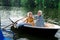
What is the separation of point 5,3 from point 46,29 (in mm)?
51542

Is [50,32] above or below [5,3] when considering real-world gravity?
above

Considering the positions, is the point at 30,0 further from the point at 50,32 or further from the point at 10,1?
the point at 50,32

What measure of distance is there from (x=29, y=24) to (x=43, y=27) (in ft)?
3.28

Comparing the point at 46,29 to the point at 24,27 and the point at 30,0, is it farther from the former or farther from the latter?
the point at 30,0

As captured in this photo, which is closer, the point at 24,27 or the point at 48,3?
the point at 24,27

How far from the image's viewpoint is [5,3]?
6303 centimetres

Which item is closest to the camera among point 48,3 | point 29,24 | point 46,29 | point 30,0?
point 46,29

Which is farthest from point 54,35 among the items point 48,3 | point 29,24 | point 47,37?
point 48,3

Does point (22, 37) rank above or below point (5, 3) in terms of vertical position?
above

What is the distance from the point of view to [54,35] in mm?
12984

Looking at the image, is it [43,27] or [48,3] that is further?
[48,3]

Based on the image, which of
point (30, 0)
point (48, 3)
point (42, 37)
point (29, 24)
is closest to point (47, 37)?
point (42, 37)

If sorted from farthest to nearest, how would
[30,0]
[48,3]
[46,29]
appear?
[30,0], [48,3], [46,29]

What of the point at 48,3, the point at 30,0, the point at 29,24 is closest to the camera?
the point at 29,24
